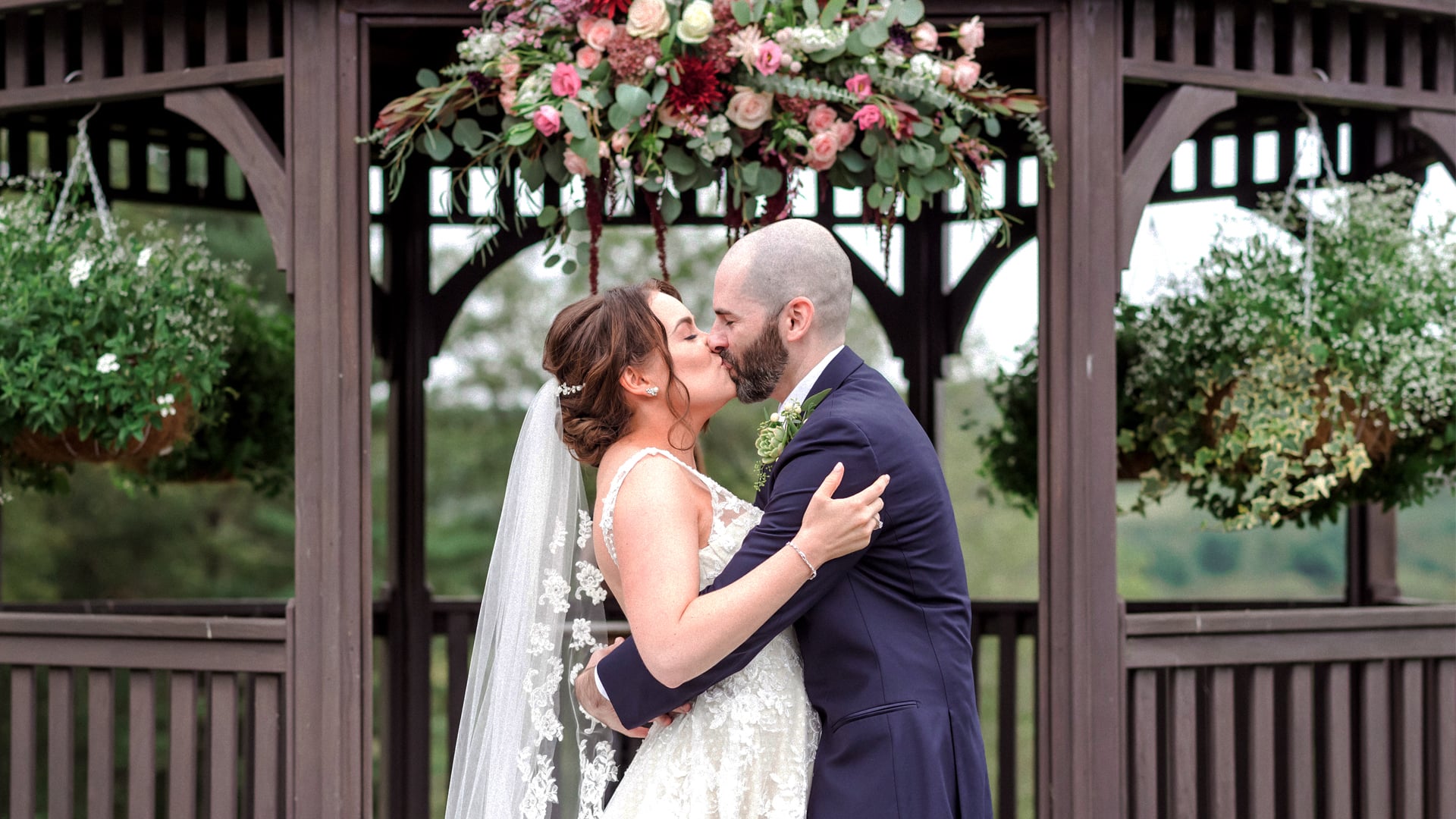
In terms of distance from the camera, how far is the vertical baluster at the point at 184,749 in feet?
12.7

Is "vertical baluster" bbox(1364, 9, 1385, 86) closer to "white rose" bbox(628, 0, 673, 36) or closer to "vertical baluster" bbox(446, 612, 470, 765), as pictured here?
"white rose" bbox(628, 0, 673, 36)

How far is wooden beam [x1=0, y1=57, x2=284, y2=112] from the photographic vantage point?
12.5ft

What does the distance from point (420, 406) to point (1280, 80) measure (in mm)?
4079

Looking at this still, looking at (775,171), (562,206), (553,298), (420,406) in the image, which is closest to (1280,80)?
(775,171)

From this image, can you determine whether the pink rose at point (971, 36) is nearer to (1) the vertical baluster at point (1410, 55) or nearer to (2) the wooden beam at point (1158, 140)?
(2) the wooden beam at point (1158, 140)

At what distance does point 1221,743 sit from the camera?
3969 mm

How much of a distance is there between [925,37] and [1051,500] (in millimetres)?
1444

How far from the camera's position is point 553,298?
1722cm

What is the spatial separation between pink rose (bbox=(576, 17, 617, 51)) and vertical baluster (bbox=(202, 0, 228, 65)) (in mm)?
1270

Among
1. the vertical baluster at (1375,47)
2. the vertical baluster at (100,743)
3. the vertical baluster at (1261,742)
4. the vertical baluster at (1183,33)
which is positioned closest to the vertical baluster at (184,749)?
the vertical baluster at (100,743)

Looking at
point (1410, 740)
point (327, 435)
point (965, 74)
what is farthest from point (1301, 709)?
point (327, 435)

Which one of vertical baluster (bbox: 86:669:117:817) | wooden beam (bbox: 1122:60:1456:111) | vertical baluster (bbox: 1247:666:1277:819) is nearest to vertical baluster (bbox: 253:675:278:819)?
vertical baluster (bbox: 86:669:117:817)

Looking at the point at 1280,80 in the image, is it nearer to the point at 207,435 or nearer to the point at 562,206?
the point at 562,206

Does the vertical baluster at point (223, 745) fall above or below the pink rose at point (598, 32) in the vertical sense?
below
